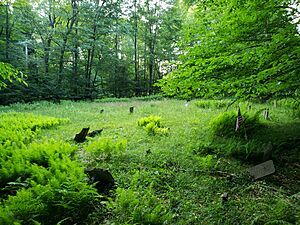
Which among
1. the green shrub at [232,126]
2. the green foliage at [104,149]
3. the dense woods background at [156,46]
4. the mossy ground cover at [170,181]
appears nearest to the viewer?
the mossy ground cover at [170,181]

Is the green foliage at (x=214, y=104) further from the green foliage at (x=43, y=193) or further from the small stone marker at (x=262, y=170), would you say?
the green foliage at (x=43, y=193)

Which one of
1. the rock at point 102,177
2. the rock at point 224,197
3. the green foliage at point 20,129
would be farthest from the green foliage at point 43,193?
the rock at point 224,197

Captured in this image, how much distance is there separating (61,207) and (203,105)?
33.2 ft

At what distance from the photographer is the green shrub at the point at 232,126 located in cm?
612

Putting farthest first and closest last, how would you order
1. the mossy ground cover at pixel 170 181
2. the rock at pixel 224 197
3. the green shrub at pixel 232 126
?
1. the green shrub at pixel 232 126
2. the rock at pixel 224 197
3. the mossy ground cover at pixel 170 181

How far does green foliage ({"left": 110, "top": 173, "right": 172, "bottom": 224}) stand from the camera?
2586 millimetres

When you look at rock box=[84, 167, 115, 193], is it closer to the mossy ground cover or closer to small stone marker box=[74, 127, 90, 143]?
the mossy ground cover

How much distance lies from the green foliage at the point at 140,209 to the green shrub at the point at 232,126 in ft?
12.3

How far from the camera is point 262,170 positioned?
4066mm

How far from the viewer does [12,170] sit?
3.62 m

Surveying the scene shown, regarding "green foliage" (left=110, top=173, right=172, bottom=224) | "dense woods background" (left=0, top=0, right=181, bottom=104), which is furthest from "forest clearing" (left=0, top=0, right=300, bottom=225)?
"dense woods background" (left=0, top=0, right=181, bottom=104)

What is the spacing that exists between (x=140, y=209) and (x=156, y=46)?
2437 centimetres

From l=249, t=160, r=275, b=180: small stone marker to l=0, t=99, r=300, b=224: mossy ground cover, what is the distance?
12 cm

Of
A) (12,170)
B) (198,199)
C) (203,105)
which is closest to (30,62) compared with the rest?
(203,105)
